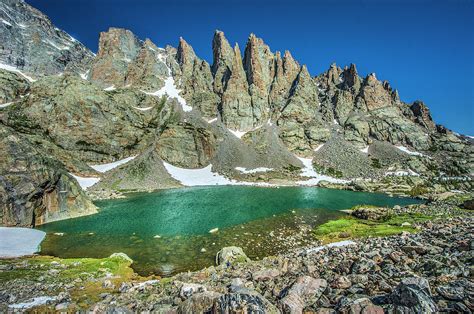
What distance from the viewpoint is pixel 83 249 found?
32.7 metres

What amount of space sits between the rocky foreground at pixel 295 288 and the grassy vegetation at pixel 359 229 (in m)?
18.6

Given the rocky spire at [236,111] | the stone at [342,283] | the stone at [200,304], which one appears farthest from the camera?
the rocky spire at [236,111]

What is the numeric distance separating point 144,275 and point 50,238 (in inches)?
929

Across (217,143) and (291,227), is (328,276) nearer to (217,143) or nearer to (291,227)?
(291,227)

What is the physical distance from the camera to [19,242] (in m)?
33.2

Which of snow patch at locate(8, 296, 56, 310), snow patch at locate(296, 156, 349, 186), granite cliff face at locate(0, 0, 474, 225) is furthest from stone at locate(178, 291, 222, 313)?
snow patch at locate(296, 156, 349, 186)

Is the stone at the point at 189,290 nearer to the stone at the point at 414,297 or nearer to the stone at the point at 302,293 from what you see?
the stone at the point at 302,293

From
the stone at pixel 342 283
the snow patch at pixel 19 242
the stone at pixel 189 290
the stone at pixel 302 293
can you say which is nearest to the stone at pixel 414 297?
the stone at pixel 342 283

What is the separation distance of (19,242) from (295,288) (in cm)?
3815

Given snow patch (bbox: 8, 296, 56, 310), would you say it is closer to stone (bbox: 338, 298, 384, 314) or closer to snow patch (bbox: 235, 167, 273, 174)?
stone (bbox: 338, 298, 384, 314)

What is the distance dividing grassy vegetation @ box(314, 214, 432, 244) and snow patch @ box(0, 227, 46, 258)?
116ft

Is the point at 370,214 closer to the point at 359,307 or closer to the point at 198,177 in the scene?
the point at 359,307

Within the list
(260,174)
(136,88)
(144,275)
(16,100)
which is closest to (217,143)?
(260,174)

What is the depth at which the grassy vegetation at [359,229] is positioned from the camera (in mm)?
33122
